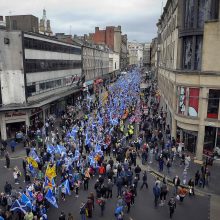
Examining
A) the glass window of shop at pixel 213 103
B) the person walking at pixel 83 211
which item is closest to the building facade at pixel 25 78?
the person walking at pixel 83 211

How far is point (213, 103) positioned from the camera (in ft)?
83.1

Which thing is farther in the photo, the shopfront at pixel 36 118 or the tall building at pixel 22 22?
the tall building at pixel 22 22

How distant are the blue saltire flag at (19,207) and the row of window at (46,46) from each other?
21729 mm

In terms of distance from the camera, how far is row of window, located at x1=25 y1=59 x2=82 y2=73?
34.3 meters

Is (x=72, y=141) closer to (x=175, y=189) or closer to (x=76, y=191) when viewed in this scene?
(x=76, y=191)

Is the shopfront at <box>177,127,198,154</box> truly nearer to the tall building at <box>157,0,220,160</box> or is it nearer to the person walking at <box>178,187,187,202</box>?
the tall building at <box>157,0,220,160</box>

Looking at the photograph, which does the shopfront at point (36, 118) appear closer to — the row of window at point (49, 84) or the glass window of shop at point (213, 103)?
the row of window at point (49, 84)

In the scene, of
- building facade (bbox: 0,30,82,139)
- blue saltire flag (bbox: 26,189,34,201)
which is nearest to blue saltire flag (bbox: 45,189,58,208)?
blue saltire flag (bbox: 26,189,34,201)

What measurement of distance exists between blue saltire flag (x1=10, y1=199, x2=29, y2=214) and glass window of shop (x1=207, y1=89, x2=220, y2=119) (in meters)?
18.0

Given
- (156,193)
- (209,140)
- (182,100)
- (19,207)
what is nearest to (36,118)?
(182,100)

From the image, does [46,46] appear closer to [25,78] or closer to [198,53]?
[25,78]

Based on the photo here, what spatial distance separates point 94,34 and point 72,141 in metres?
107

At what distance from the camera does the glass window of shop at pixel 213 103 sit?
82.3ft

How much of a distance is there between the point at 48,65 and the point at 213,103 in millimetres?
25409
